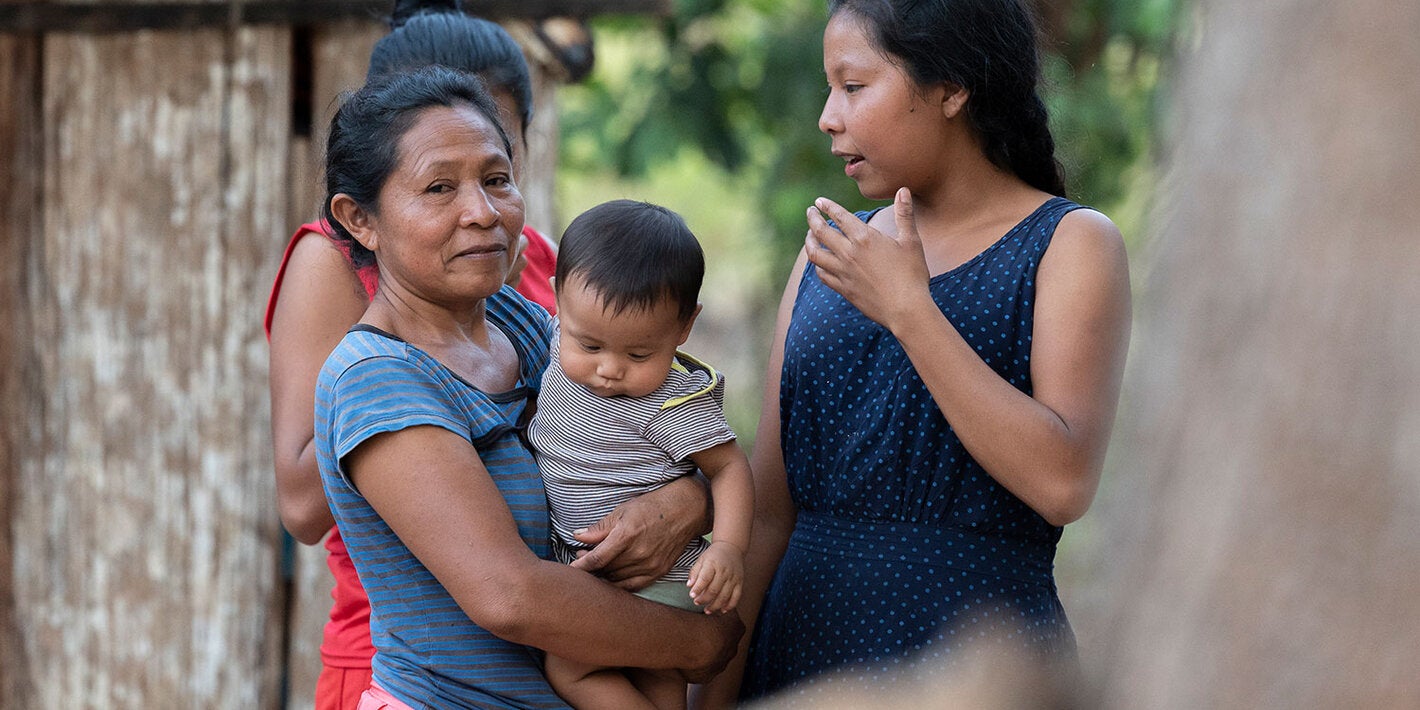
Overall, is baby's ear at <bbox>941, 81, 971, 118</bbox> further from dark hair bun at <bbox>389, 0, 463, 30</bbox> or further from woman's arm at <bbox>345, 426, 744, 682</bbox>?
dark hair bun at <bbox>389, 0, 463, 30</bbox>

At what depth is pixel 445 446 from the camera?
5.91ft

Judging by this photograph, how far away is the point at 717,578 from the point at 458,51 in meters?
1.23

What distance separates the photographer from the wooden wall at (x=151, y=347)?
3354mm

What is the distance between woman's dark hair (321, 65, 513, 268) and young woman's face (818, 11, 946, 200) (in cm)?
55

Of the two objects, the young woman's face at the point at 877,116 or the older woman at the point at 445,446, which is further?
the young woman's face at the point at 877,116

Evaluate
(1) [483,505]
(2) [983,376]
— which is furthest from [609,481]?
(2) [983,376]

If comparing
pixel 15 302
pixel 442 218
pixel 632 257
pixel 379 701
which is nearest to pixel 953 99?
pixel 632 257

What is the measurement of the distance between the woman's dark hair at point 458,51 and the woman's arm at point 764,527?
76cm

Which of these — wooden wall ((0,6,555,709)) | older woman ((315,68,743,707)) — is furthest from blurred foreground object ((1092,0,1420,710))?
wooden wall ((0,6,555,709))

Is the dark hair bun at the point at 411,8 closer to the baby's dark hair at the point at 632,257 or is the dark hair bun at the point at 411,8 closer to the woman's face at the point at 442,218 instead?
the woman's face at the point at 442,218

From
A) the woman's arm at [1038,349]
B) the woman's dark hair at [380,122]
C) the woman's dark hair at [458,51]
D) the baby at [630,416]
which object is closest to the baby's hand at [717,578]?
the baby at [630,416]

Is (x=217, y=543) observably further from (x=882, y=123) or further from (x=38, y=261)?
(x=882, y=123)

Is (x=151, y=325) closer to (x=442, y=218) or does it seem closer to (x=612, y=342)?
(x=442, y=218)

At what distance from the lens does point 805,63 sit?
7043mm
